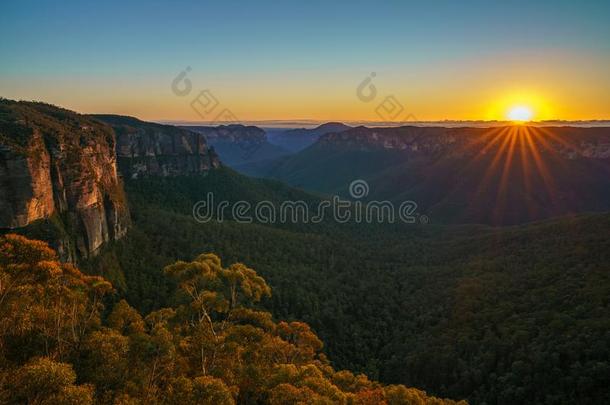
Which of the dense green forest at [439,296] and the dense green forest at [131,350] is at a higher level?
the dense green forest at [131,350]

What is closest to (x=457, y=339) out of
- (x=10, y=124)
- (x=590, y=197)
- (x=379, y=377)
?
(x=379, y=377)

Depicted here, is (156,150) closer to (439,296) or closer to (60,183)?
(60,183)

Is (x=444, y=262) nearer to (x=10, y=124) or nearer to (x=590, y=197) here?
(x=10, y=124)
